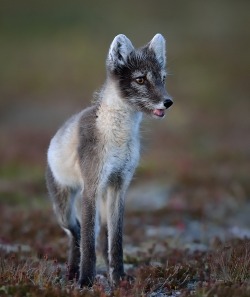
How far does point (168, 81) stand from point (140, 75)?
3832cm

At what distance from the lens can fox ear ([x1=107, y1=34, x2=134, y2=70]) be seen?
8211 millimetres

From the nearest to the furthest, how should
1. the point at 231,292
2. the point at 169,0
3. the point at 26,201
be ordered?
the point at 231,292 < the point at 26,201 < the point at 169,0

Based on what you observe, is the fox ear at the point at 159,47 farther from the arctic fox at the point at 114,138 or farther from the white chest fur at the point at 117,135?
the white chest fur at the point at 117,135

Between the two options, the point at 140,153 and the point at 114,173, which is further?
the point at 140,153

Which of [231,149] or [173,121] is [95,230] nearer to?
[231,149]

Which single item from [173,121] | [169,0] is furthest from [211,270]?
[169,0]

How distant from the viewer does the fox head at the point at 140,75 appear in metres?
7.97

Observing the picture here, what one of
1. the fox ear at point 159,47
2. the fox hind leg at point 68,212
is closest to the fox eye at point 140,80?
the fox ear at point 159,47

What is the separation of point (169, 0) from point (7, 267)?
73907 millimetres

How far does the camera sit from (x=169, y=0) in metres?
78.7

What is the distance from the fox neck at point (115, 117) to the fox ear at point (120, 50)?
0.99 ft

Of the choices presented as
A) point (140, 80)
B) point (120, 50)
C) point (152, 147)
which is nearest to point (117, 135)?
point (140, 80)

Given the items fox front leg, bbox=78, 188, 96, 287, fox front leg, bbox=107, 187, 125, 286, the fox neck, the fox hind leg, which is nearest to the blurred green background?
the fox neck

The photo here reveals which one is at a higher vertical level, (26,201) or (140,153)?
(140,153)
